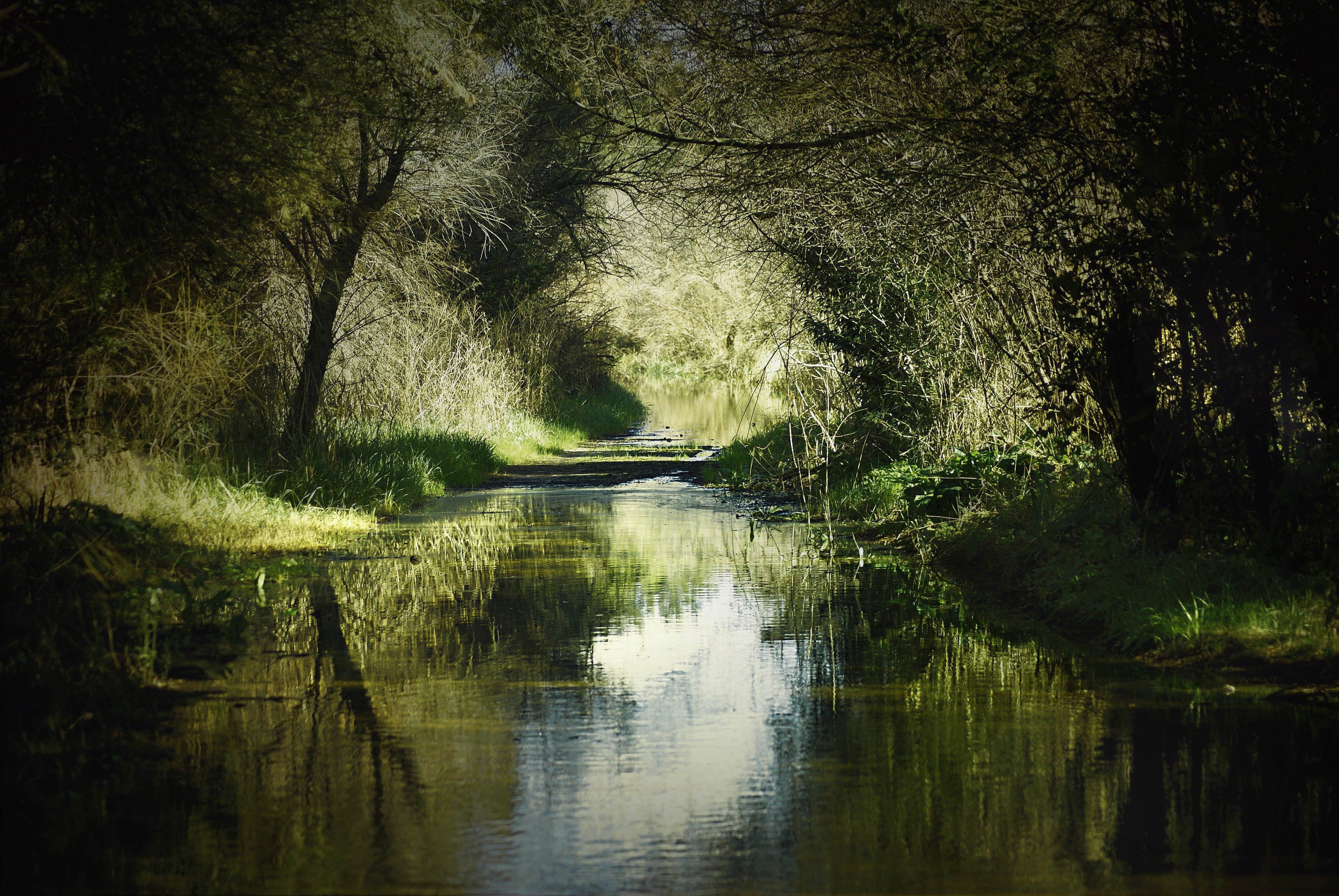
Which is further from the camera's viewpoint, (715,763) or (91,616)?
(91,616)

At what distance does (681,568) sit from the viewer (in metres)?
12.0

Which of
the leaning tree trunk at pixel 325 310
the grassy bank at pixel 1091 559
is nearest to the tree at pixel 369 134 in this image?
the leaning tree trunk at pixel 325 310

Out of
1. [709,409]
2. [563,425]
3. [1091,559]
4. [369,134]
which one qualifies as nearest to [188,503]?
[369,134]

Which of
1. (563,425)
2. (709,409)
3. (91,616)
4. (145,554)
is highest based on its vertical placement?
(709,409)

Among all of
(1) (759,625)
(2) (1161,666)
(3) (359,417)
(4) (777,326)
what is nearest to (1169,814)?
(2) (1161,666)

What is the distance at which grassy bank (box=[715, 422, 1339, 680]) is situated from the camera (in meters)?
7.75

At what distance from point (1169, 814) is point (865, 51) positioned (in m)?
6.61

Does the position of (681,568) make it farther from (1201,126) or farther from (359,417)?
(359,417)

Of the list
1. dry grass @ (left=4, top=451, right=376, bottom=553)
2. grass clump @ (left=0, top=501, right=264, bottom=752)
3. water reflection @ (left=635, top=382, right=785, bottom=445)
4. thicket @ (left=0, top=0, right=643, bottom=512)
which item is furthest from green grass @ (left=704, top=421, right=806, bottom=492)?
grass clump @ (left=0, top=501, right=264, bottom=752)

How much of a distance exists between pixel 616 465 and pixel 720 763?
65.0 ft

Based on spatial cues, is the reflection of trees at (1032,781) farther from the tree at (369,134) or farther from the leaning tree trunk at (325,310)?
the leaning tree trunk at (325,310)

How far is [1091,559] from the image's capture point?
10102mm

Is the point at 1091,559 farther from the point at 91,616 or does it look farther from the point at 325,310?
the point at 325,310

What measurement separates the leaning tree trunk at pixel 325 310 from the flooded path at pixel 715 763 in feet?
22.4
